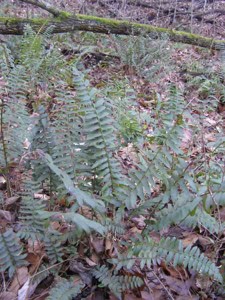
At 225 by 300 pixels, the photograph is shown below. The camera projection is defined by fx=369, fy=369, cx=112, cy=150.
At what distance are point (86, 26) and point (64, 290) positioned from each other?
4558mm

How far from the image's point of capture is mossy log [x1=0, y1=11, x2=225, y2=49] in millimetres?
5020

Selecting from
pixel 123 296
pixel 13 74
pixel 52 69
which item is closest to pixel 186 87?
pixel 52 69

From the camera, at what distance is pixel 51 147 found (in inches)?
85.0

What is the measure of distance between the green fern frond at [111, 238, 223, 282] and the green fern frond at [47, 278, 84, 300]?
0.23 meters

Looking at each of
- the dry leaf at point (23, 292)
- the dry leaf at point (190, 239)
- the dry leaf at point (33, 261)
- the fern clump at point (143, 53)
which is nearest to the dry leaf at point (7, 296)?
the dry leaf at point (23, 292)

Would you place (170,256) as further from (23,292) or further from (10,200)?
(10,200)

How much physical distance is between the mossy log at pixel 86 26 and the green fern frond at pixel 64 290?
377cm

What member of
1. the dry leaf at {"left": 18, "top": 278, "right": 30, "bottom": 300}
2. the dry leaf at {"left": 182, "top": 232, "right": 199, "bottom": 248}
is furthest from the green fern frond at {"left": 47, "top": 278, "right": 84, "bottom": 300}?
the dry leaf at {"left": 182, "top": 232, "right": 199, "bottom": 248}

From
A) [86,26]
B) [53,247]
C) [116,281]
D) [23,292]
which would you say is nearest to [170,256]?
[116,281]

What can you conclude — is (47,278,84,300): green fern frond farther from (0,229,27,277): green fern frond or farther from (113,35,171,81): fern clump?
(113,35,171,81): fern clump

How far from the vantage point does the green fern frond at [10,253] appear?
1745mm

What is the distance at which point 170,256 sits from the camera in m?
1.72

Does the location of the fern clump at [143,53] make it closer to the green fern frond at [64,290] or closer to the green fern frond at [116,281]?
the green fern frond at [116,281]

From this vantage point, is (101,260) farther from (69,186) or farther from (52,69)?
(52,69)
